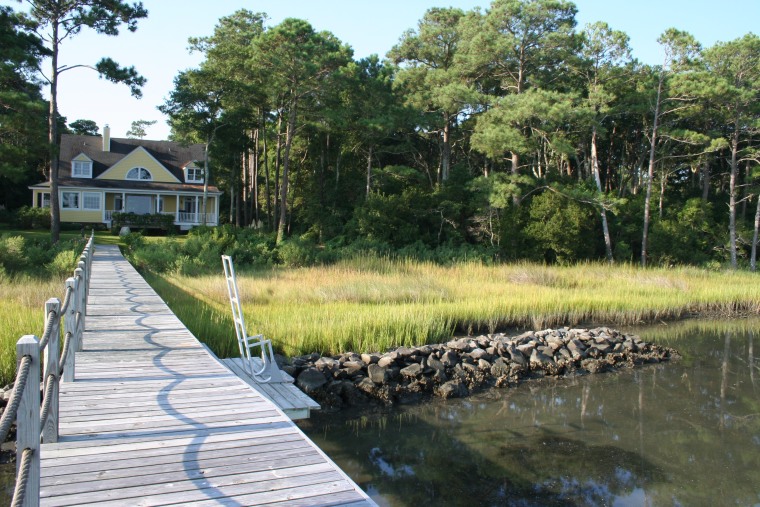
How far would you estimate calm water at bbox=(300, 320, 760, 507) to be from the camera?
6320 mm

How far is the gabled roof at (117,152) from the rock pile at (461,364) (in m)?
30.8

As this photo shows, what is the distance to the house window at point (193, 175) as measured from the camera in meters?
39.5

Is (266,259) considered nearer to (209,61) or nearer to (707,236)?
(209,61)

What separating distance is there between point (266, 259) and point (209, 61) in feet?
60.8

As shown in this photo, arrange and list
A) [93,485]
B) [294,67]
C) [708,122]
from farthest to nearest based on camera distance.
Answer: [708,122]
[294,67]
[93,485]

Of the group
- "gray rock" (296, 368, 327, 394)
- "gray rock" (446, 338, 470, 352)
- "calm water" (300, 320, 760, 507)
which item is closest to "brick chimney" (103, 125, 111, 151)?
"gray rock" (446, 338, 470, 352)

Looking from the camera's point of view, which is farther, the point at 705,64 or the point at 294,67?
the point at 705,64

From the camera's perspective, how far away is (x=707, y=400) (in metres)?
9.70

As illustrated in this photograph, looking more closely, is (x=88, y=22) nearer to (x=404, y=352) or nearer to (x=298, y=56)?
(x=298, y=56)

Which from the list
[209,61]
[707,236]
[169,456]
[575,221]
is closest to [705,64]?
[707,236]

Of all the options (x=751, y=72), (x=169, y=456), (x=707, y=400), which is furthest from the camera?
(x=751, y=72)

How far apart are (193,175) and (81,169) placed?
660 centimetres

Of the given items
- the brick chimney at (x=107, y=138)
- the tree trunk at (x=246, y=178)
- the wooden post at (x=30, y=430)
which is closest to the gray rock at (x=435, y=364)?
the wooden post at (x=30, y=430)

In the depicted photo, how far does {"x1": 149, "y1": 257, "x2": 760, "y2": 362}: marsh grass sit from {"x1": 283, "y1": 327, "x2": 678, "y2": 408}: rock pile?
90 centimetres
